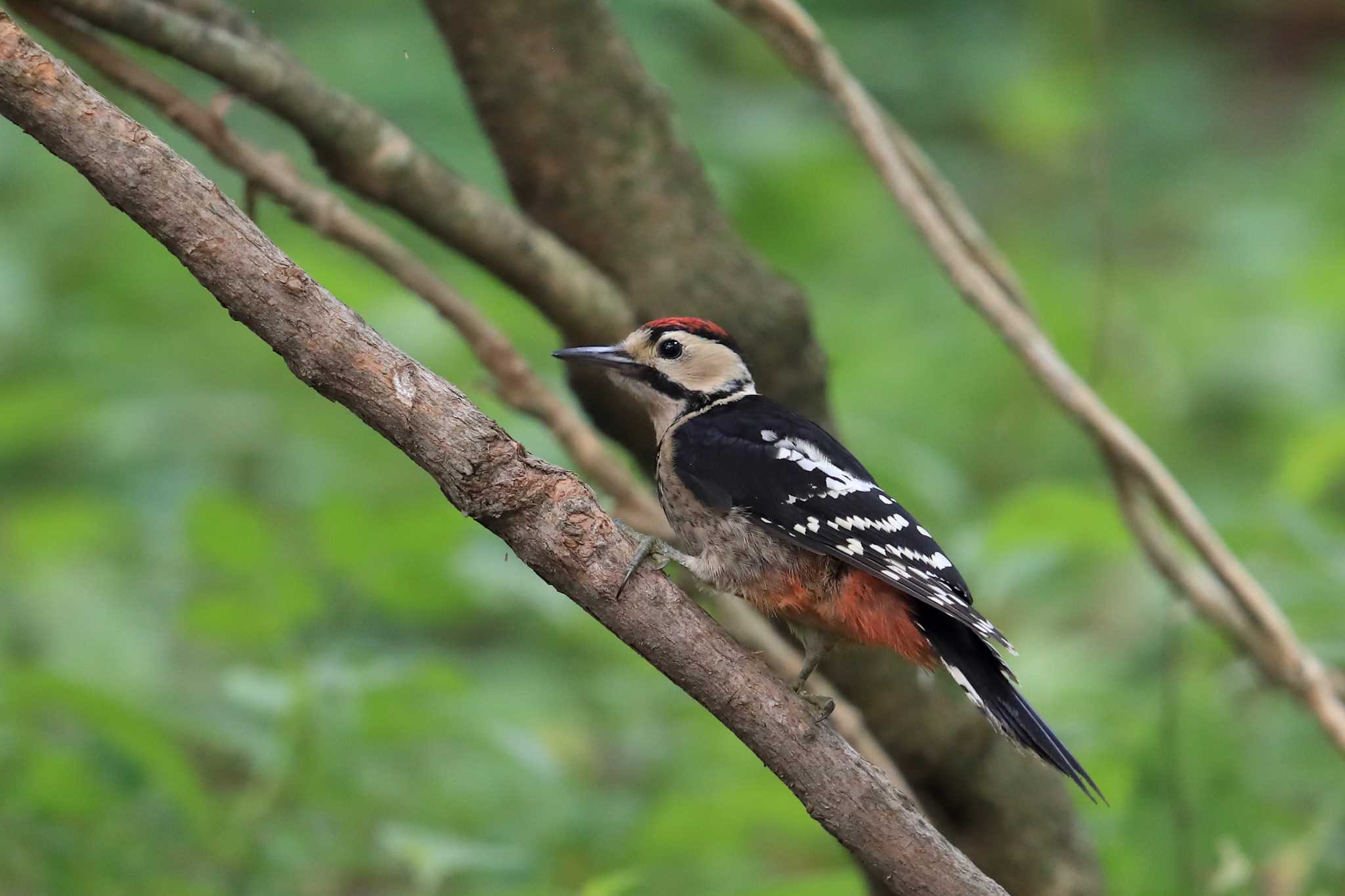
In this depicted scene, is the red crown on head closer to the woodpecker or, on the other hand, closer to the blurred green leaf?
the woodpecker

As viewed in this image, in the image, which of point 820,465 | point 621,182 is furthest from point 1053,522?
point 621,182

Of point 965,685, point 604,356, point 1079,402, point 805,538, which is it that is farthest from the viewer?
point 1079,402

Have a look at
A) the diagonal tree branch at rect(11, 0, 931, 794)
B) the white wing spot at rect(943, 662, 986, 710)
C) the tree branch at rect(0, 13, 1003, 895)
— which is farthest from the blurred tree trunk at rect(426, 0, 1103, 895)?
the tree branch at rect(0, 13, 1003, 895)

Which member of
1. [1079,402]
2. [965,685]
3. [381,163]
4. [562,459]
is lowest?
[965,685]

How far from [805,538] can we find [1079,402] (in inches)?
33.6

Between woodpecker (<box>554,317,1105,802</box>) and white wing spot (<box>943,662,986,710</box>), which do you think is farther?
woodpecker (<box>554,317,1105,802</box>)

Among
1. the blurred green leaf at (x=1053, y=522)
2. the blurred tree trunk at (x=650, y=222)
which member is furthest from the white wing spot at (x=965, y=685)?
the blurred green leaf at (x=1053, y=522)

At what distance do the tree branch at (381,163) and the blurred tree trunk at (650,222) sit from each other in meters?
0.10

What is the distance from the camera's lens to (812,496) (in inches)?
102

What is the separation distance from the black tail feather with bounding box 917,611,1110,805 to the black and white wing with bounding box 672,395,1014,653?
0.04 m

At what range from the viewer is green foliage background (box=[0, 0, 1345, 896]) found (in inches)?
112

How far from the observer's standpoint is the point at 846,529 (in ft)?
8.36

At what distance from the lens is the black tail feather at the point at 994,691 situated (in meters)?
2.23

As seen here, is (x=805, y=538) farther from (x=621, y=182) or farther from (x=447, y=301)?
(x=447, y=301)
